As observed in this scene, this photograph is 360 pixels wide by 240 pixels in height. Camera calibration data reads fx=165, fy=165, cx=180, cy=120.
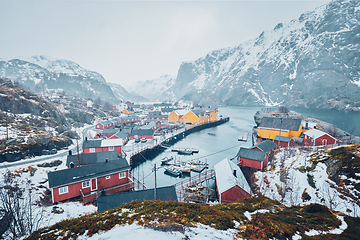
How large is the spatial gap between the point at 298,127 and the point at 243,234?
127 ft

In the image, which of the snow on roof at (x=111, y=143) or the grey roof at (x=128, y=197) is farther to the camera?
the snow on roof at (x=111, y=143)

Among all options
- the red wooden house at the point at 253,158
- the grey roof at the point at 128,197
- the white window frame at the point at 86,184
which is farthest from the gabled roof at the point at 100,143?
the red wooden house at the point at 253,158

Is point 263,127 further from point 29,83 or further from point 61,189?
point 29,83

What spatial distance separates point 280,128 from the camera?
35.3 metres

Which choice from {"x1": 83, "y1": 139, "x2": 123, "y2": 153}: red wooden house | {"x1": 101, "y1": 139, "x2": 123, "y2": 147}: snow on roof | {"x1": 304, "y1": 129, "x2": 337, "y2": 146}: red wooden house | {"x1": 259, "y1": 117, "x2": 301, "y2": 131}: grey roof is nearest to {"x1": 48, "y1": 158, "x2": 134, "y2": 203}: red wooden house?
{"x1": 83, "y1": 139, "x2": 123, "y2": 153}: red wooden house

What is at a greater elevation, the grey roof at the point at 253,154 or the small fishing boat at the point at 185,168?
the grey roof at the point at 253,154

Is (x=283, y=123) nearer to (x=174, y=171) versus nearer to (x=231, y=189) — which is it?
(x=174, y=171)

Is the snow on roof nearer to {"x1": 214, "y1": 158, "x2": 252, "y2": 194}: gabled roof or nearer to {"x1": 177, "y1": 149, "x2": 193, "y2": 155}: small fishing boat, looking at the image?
{"x1": 177, "y1": 149, "x2": 193, "y2": 155}: small fishing boat

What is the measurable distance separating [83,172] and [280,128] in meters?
36.9

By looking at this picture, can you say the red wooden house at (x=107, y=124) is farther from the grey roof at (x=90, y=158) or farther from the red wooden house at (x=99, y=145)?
the grey roof at (x=90, y=158)

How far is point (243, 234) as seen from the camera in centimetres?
576

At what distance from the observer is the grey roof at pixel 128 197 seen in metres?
13.2

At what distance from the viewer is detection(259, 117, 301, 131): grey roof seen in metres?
36.6

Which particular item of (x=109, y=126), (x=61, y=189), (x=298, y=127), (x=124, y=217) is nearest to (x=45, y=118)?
(x=109, y=126)
